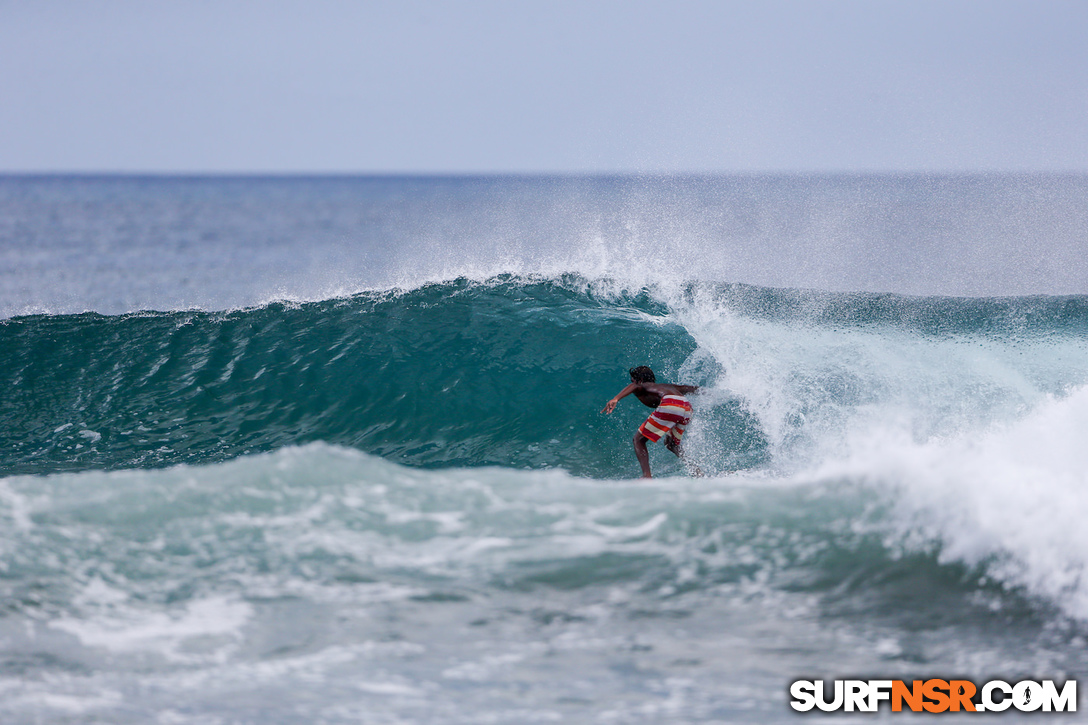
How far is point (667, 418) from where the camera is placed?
7.98m

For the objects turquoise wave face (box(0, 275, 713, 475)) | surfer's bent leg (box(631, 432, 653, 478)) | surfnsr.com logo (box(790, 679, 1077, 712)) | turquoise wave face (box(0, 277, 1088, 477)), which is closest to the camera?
surfnsr.com logo (box(790, 679, 1077, 712))

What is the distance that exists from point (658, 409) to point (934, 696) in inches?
161

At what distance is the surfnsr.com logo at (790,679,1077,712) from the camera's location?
4074 millimetres

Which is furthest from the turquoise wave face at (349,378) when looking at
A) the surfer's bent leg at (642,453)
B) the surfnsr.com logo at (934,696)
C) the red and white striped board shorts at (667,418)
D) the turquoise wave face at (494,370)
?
the surfnsr.com logo at (934,696)

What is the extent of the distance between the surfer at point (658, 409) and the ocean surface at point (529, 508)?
0.70m

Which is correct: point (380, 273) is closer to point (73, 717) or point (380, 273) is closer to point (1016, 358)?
point (1016, 358)

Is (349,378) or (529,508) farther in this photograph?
(349,378)

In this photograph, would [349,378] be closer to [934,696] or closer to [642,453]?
[642,453]

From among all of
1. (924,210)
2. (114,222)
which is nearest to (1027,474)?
(924,210)

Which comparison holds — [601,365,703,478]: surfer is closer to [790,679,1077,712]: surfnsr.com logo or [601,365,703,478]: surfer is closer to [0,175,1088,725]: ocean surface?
[0,175,1088,725]: ocean surface

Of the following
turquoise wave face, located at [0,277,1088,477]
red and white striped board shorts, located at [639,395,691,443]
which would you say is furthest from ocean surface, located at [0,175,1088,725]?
red and white striped board shorts, located at [639,395,691,443]

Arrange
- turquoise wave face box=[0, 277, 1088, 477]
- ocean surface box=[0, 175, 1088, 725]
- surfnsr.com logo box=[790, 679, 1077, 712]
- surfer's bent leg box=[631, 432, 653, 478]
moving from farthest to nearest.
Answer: turquoise wave face box=[0, 277, 1088, 477] → surfer's bent leg box=[631, 432, 653, 478] → ocean surface box=[0, 175, 1088, 725] → surfnsr.com logo box=[790, 679, 1077, 712]

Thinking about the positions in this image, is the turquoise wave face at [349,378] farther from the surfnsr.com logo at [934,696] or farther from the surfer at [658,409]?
the surfnsr.com logo at [934,696]

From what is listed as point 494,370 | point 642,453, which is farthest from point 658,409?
point 494,370
